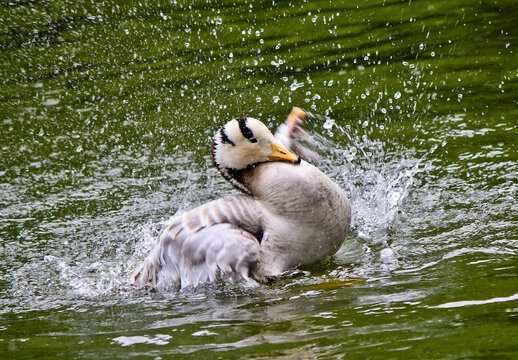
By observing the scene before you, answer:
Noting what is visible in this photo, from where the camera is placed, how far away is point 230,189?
7.48 meters

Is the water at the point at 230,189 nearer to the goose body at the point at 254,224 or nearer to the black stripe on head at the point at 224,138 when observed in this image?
the goose body at the point at 254,224

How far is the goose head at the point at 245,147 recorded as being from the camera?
5941 millimetres

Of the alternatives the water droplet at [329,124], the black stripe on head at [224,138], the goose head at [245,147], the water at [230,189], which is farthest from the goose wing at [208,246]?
the water droplet at [329,124]

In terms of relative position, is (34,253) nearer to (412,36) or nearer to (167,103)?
(167,103)

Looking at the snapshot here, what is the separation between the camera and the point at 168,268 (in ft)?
19.1

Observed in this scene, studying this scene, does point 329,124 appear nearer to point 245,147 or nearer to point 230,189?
point 230,189

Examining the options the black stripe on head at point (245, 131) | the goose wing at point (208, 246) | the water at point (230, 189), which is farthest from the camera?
the black stripe on head at point (245, 131)

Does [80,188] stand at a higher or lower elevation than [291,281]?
higher

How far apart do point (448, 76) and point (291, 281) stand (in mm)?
4739

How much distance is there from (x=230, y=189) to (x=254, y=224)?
6.03ft

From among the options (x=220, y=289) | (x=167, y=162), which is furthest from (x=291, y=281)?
(x=167, y=162)

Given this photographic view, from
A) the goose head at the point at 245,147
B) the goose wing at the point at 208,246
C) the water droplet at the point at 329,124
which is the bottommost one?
the goose wing at the point at 208,246

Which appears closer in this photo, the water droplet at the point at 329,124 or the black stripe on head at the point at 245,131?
the black stripe on head at the point at 245,131

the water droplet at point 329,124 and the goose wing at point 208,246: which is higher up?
the water droplet at point 329,124
